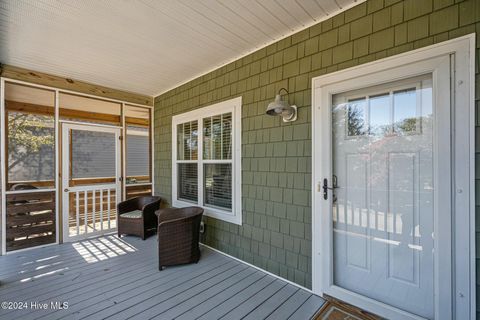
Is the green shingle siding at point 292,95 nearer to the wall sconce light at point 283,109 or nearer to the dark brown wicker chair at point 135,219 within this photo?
the wall sconce light at point 283,109

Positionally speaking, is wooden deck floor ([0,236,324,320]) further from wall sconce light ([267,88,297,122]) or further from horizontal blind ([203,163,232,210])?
wall sconce light ([267,88,297,122])

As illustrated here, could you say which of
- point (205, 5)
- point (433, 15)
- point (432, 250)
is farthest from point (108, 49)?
point (432, 250)

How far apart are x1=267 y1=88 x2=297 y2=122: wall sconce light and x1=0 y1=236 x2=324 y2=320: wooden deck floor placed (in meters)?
1.95

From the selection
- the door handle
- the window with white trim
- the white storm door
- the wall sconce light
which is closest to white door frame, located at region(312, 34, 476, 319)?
the white storm door

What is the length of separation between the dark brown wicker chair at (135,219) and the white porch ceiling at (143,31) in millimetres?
2410

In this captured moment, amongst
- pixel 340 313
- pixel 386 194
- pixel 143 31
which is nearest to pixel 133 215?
pixel 143 31

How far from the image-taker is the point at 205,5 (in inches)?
86.4

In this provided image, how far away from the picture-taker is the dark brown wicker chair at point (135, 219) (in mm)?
4031

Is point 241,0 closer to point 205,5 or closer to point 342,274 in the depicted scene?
point 205,5

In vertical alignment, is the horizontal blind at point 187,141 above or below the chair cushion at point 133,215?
above

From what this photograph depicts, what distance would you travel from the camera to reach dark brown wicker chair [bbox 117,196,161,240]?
4031 mm

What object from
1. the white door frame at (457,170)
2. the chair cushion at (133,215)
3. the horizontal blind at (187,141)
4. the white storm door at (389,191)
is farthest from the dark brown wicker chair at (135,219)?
the white door frame at (457,170)

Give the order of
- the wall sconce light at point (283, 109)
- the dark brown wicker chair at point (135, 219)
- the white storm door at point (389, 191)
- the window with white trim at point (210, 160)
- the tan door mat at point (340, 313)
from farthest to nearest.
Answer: the dark brown wicker chair at point (135, 219)
the window with white trim at point (210, 160)
the wall sconce light at point (283, 109)
the tan door mat at point (340, 313)
the white storm door at point (389, 191)

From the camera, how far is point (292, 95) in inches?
104
